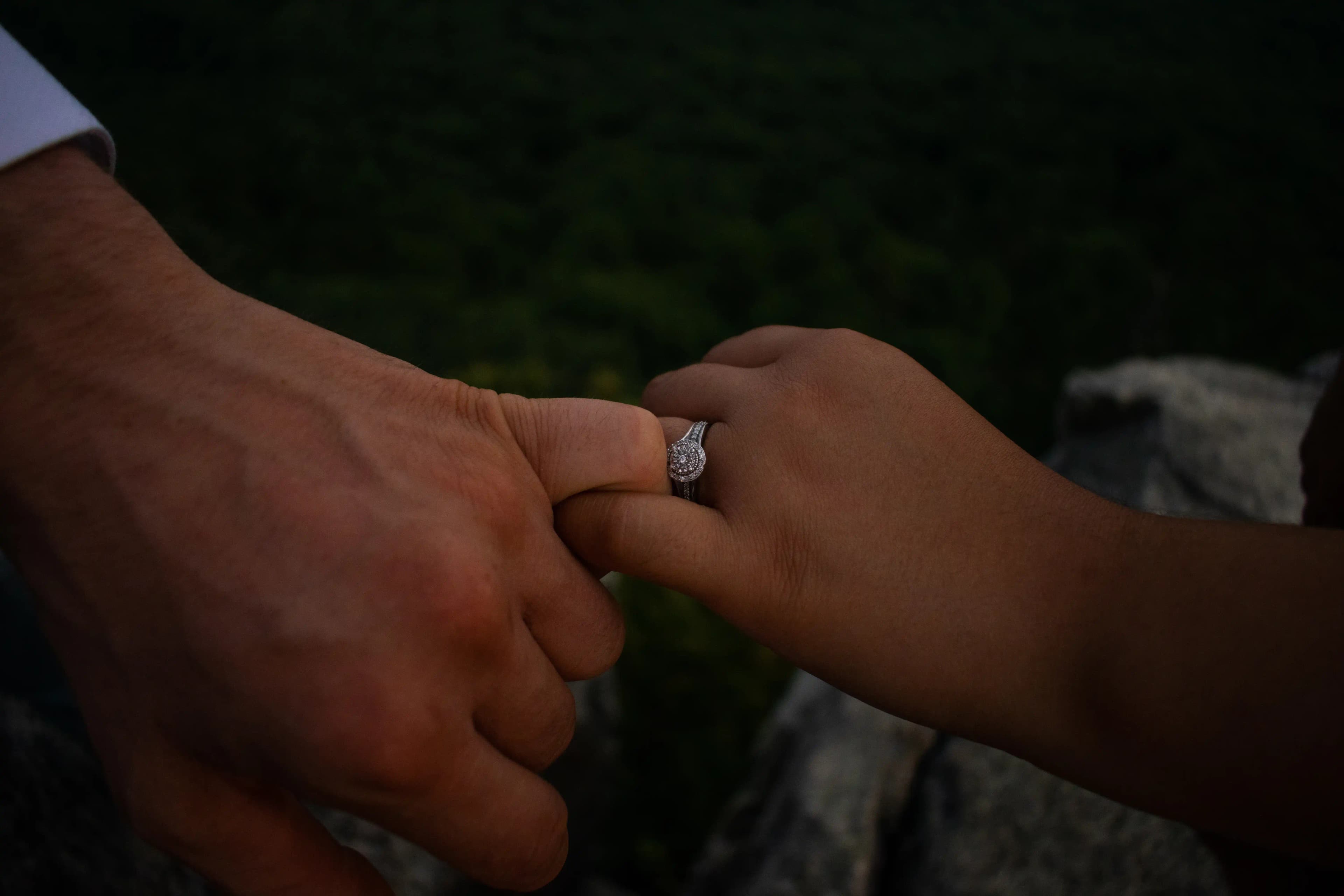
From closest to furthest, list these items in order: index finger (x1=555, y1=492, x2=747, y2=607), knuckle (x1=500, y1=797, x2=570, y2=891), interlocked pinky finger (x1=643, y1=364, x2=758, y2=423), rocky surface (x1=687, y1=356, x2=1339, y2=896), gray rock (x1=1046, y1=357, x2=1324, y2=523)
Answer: knuckle (x1=500, y1=797, x2=570, y2=891), index finger (x1=555, y1=492, x2=747, y2=607), interlocked pinky finger (x1=643, y1=364, x2=758, y2=423), rocky surface (x1=687, y1=356, x2=1339, y2=896), gray rock (x1=1046, y1=357, x2=1324, y2=523)

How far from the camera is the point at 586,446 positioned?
134 cm

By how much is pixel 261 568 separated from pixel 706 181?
4.18 m

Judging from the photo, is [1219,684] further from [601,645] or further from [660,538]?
[601,645]

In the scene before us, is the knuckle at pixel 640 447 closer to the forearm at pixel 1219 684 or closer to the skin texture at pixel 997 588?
the skin texture at pixel 997 588

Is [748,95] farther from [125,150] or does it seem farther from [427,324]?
[125,150]

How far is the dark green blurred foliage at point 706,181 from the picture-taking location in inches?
158

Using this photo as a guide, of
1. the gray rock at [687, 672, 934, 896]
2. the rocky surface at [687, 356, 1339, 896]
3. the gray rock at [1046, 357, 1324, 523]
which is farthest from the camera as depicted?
the gray rock at [1046, 357, 1324, 523]

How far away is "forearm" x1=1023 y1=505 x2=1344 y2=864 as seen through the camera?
1.00 meters

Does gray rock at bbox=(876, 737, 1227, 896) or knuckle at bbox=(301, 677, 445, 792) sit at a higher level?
knuckle at bbox=(301, 677, 445, 792)

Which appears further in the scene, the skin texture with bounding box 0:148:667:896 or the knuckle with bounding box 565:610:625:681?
the knuckle with bounding box 565:610:625:681

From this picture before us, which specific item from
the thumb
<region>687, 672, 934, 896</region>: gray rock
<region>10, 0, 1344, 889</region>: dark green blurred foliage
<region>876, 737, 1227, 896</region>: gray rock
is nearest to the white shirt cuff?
the thumb

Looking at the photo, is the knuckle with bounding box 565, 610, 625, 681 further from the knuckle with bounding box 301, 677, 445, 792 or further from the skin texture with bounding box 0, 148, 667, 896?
the knuckle with bounding box 301, 677, 445, 792

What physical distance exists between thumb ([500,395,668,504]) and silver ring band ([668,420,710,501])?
0.04m

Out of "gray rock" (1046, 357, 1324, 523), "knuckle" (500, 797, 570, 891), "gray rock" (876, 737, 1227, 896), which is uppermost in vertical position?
"knuckle" (500, 797, 570, 891)
